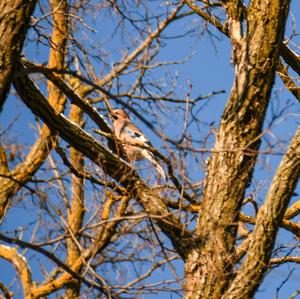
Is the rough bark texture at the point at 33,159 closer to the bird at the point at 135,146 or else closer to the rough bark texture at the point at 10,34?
the bird at the point at 135,146

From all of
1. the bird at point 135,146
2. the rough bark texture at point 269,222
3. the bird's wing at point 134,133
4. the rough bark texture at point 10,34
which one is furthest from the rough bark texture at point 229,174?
the bird's wing at point 134,133

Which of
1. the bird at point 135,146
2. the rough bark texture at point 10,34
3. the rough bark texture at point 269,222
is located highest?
the bird at point 135,146

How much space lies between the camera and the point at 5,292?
6.30 metres

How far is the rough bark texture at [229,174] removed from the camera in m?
4.10

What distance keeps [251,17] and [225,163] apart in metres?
1.02

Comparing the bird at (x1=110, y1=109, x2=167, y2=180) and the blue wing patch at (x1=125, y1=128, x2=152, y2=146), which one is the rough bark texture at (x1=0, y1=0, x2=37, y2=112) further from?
the blue wing patch at (x1=125, y1=128, x2=152, y2=146)

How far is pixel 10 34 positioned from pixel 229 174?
5.12 feet

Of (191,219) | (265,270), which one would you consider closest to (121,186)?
(191,219)

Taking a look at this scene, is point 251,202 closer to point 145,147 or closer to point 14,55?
point 145,147

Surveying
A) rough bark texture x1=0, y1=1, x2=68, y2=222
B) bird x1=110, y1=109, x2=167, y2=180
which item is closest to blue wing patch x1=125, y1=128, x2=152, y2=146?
bird x1=110, y1=109, x2=167, y2=180

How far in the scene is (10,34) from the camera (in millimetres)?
3516

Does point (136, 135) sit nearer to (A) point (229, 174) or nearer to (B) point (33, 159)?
(B) point (33, 159)

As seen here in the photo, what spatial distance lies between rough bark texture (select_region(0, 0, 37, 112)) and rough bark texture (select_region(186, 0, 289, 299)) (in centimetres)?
135

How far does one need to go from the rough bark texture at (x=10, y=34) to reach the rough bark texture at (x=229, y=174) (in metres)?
1.35
